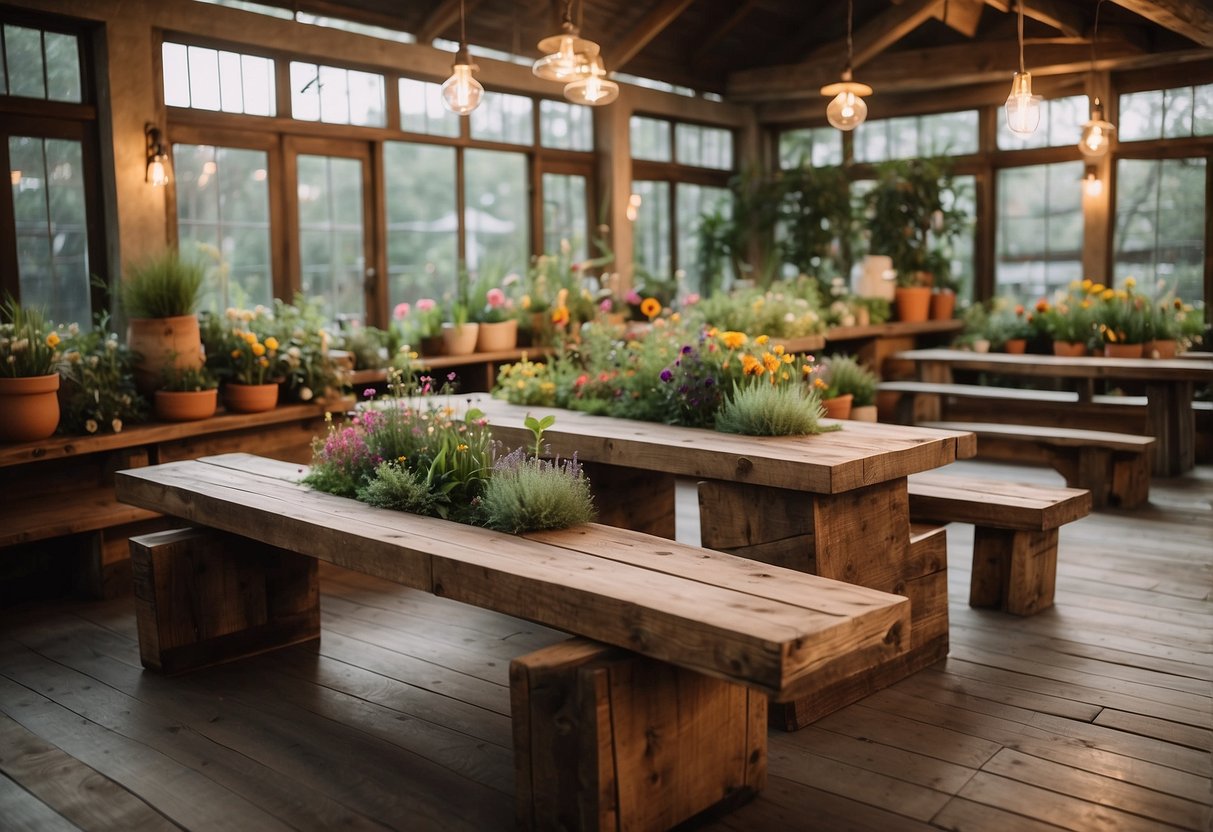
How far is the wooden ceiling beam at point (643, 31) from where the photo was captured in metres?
8.12

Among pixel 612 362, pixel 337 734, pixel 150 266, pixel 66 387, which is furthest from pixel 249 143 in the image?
pixel 337 734

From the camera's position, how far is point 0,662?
397cm

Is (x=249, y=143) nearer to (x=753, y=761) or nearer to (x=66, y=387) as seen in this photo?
(x=66, y=387)

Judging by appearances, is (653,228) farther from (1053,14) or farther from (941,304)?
(1053,14)

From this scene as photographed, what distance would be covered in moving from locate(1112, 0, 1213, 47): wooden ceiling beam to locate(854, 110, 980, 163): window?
2.44 meters

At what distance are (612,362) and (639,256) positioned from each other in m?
4.67

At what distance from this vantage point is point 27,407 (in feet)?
15.4

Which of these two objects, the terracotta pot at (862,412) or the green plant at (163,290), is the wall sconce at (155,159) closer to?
the green plant at (163,290)

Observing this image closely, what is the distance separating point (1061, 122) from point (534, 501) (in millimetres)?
7737

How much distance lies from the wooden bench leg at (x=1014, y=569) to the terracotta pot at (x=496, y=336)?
384 cm

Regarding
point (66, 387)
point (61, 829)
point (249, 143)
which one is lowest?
point (61, 829)

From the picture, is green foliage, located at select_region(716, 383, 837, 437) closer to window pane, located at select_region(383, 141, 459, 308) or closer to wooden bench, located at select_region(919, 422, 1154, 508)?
wooden bench, located at select_region(919, 422, 1154, 508)

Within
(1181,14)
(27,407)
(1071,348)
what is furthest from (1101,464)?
(27,407)

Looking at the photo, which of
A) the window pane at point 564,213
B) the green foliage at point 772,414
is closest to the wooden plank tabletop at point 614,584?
the green foliage at point 772,414
